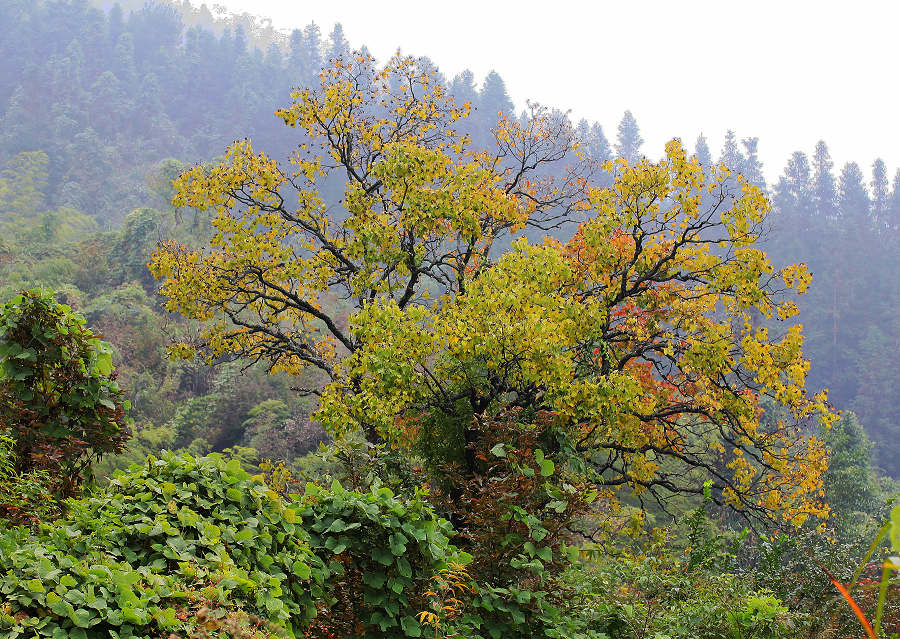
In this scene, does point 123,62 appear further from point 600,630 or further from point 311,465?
point 600,630

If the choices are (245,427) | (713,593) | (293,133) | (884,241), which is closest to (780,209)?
(884,241)

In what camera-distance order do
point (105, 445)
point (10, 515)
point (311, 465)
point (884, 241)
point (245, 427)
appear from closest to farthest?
point (10, 515)
point (105, 445)
point (311, 465)
point (245, 427)
point (884, 241)

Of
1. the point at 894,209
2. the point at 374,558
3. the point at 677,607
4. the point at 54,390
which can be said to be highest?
the point at 894,209

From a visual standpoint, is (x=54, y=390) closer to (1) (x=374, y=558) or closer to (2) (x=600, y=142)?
(1) (x=374, y=558)

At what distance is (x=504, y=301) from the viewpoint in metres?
6.97

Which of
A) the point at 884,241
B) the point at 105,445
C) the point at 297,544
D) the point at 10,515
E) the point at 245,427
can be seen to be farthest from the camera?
the point at 884,241

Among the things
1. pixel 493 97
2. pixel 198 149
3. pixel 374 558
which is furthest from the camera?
pixel 198 149

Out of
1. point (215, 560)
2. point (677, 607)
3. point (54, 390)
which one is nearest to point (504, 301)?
point (677, 607)

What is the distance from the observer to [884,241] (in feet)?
205

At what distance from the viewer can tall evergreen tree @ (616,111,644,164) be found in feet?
234

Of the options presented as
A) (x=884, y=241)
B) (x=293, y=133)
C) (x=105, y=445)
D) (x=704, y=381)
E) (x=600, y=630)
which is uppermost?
(x=293, y=133)

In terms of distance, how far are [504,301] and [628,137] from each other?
230 ft

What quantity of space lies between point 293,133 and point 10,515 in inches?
2950

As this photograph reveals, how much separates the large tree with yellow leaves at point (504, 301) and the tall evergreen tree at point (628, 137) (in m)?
64.5
